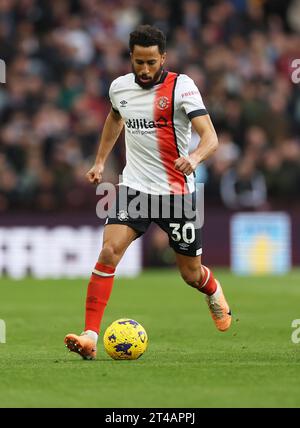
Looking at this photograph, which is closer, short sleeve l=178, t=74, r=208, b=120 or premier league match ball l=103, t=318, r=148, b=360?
premier league match ball l=103, t=318, r=148, b=360

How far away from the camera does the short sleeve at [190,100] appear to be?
884 cm

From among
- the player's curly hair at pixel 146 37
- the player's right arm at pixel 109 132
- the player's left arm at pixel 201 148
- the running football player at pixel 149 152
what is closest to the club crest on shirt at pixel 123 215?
the running football player at pixel 149 152

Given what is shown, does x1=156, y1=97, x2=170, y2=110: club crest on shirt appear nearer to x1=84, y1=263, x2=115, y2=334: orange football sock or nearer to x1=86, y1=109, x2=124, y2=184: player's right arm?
x1=86, y1=109, x2=124, y2=184: player's right arm

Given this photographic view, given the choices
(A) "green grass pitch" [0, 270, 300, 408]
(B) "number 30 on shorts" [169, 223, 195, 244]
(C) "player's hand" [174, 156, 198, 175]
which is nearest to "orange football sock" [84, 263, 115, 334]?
(A) "green grass pitch" [0, 270, 300, 408]

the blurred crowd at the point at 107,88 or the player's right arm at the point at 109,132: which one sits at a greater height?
the blurred crowd at the point at 107,88

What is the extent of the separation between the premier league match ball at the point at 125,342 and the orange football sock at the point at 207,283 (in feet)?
3.59

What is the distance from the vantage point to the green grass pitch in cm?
696

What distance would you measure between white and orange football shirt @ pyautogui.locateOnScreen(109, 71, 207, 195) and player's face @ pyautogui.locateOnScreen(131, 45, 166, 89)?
4.7 inches

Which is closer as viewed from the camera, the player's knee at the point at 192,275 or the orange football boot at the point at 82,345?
the orange football boot at the point at 82,345

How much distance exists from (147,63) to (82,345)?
7.11 feet

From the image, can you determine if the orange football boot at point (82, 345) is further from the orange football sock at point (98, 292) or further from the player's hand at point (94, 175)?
the player's hand at point (94, 175)

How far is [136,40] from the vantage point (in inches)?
347
